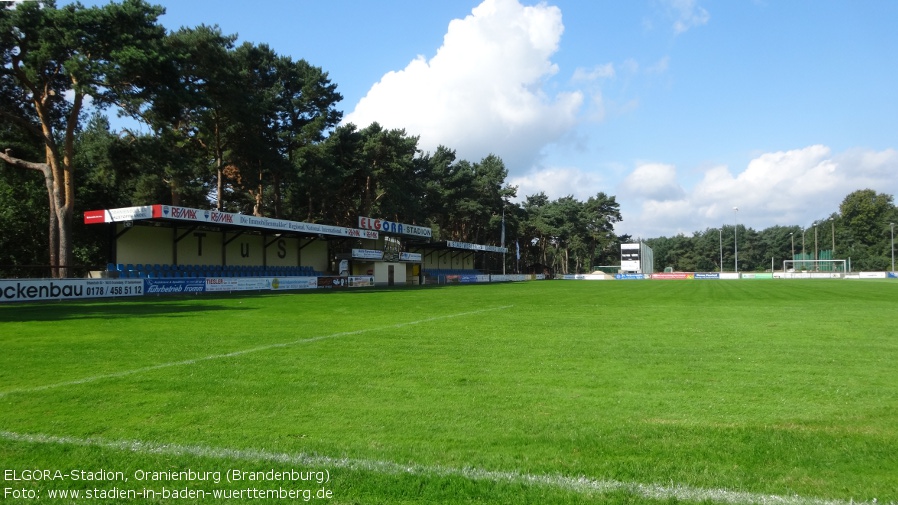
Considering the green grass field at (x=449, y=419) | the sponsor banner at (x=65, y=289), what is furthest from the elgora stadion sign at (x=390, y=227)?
the green grass field at (x=449, y=419)

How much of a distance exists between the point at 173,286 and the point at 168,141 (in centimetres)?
801

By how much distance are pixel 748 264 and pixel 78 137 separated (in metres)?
139

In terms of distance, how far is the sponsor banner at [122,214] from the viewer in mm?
30609

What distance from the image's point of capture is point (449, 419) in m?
5.86

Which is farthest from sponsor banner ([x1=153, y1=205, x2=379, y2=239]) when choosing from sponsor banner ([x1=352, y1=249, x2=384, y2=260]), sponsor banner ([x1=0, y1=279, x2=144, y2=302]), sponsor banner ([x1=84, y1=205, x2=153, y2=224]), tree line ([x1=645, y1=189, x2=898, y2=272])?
tree line ([x1=645, y1=189, x2=898, y2=272])

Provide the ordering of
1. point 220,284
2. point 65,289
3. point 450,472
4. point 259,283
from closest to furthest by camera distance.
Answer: point 450,472 < point 65,289 < point 220,284 < point 259,283

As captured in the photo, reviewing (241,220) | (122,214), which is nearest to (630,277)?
(241,220)

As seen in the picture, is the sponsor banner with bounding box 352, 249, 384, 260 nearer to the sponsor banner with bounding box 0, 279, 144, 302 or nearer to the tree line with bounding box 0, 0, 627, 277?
the tree line with bounding box 0, 0, 627, 277

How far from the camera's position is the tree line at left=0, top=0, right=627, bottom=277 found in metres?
27.0

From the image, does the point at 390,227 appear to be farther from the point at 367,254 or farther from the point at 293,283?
the point at 293,283

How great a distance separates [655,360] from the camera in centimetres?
967

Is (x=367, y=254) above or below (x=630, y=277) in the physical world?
above

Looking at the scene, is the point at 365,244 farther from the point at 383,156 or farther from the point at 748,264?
the point at 748,264

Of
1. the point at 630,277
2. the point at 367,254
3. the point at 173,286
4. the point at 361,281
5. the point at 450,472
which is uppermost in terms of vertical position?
the point at 367,254
